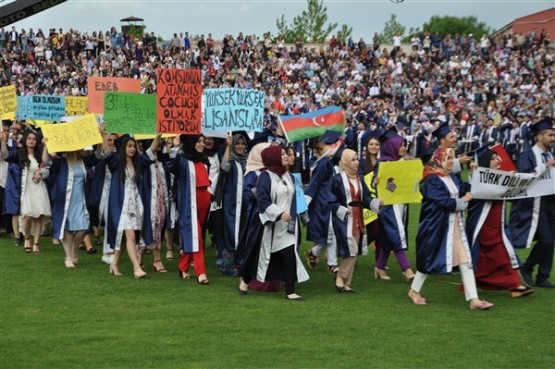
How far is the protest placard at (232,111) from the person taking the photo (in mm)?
12133

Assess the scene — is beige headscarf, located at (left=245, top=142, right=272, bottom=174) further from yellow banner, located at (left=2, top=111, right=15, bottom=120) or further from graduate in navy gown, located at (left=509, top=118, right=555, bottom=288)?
yellow banner, located at (left=2, top=111, right=15, bottom=120)

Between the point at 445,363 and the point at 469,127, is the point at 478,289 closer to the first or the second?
the point at 445,363

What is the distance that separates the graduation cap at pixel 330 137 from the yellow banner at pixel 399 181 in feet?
3.35

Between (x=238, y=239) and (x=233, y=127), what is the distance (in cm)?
142

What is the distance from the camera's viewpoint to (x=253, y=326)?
914cm

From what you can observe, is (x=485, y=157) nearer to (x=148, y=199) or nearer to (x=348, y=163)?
(x=348, y=163)

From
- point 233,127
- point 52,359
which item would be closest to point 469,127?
point 233,127

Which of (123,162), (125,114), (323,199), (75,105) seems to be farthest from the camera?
(75,105)

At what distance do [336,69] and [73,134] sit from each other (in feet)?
108

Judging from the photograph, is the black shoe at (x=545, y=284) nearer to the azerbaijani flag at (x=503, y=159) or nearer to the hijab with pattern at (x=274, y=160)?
the azerbaijani flag at (x=503, y=159)

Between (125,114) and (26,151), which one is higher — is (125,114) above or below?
above

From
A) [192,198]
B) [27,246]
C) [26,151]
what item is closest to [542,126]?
[192,198]

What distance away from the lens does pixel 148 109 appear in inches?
464

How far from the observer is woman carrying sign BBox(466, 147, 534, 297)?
1063 cm
